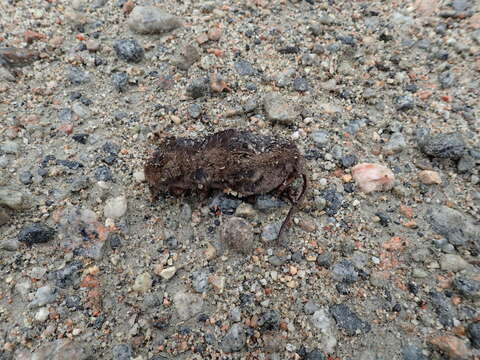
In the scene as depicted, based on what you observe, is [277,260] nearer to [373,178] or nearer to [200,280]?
[200,280]

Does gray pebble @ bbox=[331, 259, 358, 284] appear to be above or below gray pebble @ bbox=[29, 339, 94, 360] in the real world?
below

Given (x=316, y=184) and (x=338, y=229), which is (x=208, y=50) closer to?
(x=316, y=184)

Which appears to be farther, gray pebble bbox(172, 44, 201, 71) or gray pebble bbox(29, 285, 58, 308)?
gray pebble bbox(172, 44, 201, 71)

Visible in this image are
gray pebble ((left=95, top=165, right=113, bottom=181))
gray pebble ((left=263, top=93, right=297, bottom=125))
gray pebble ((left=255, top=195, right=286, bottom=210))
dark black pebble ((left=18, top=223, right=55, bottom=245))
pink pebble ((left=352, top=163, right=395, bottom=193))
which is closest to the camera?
dark black pebble ((left=18, top=223, right=55, bottom=245))

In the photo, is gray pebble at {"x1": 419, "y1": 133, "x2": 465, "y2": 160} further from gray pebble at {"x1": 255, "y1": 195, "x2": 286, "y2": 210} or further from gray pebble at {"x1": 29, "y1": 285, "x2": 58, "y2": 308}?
gray pebble at {"x1": 29, "y1": 285, "x2": 58, "y2": 308}

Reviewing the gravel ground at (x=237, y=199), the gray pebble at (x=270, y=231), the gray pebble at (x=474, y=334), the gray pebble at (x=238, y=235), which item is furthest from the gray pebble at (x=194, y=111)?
the gray pebble at (x=474, y=334)

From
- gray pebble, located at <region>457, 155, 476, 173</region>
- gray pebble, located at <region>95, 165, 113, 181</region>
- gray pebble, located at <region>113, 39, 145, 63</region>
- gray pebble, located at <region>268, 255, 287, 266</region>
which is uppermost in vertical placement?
gray pebble, located at <region>113, 39, 145, 63</region>

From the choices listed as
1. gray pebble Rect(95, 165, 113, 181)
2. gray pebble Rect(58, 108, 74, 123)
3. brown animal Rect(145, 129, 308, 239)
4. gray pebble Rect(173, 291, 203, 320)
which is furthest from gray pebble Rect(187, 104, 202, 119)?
gray pebble Rect(173, 291, 203, 320)
